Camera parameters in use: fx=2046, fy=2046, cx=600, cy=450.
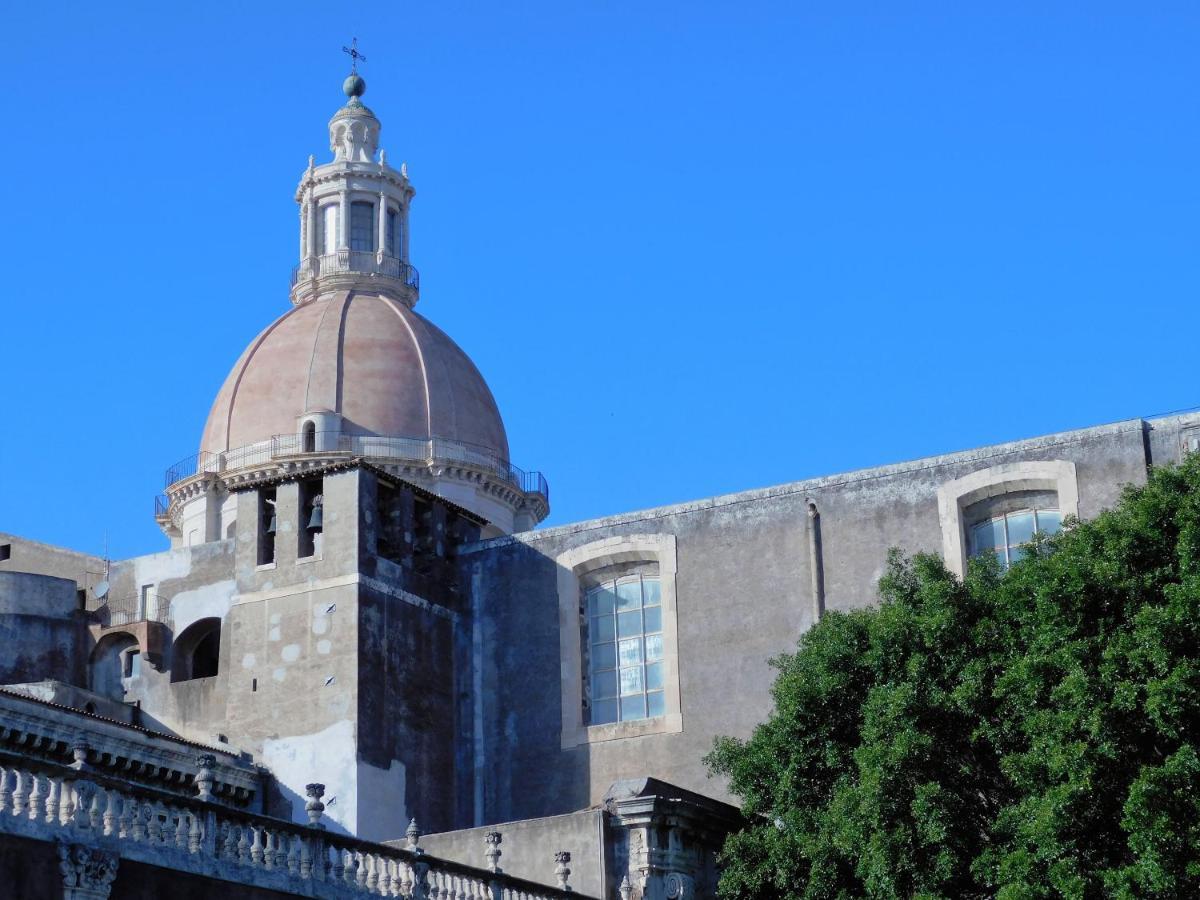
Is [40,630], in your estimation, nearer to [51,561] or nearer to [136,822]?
[51,561]

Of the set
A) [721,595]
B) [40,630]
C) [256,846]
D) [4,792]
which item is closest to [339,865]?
[256,846]

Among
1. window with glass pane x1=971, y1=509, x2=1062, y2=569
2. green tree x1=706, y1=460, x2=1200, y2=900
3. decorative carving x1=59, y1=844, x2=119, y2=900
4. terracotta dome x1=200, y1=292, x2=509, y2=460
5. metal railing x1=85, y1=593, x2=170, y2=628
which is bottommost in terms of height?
decorative carving x1=59, y1=844, x2=119, y2=900

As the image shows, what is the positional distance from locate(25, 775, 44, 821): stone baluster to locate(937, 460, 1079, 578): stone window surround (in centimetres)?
1694

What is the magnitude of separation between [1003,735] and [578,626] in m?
11.6

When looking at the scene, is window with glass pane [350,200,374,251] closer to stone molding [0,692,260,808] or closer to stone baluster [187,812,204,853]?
stone molding [0,692,260,808]

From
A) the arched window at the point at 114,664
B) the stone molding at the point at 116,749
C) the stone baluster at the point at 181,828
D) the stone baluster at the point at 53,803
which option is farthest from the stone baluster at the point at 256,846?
the arched window at the point at 114,664

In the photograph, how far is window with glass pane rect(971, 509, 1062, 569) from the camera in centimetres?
3169

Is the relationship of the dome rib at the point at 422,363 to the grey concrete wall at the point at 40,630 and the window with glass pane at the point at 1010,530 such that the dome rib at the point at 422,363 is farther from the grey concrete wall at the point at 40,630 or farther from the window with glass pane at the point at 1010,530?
the window with glass pane at the point at 1010,530

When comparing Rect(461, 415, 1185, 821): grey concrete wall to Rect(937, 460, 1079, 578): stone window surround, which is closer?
Rect(937, 460, 1079, 578): stone window surround

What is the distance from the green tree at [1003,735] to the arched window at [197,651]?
1284cm

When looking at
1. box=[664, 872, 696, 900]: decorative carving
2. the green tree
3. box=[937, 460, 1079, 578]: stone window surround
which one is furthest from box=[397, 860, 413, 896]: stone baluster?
box=[937, 460, 1079, 578]: stone window surround

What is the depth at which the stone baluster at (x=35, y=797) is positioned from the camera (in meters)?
18.0

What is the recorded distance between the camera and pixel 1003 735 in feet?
79.6

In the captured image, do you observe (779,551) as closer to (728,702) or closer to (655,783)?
(728,702)
